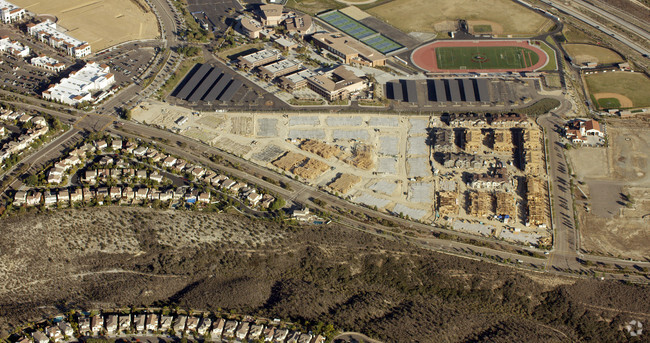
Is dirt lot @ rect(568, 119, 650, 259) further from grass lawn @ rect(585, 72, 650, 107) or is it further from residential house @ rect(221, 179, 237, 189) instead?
residential house @ rect(221, 179, 237, 189)

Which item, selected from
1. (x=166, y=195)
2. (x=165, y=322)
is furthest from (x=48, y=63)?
(x=165, y=322)

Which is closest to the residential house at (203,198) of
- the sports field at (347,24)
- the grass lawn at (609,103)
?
the sports field at (347,24)

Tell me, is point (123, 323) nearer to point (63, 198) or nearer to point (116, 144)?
point (63, 198)

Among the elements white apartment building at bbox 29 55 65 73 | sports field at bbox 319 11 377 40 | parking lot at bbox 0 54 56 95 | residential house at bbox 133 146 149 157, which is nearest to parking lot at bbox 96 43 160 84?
white apartment building at bbox 29 55 65 73

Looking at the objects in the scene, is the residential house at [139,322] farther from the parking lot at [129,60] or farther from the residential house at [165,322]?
the parking lot at [129,60]

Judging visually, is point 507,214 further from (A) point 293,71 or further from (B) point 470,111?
(A) point 293,71

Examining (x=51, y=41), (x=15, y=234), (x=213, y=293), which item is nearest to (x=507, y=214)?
(x=213, y=293)

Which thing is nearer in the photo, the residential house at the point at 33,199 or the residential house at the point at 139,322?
the residential house at the point at 139,322

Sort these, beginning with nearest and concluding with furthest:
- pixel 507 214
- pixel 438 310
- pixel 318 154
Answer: pixel 438 310 → pixel 507 214 → pixel 318 154
